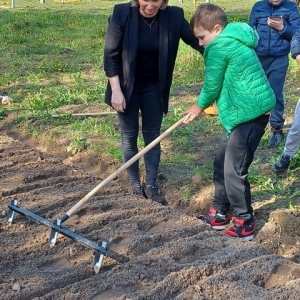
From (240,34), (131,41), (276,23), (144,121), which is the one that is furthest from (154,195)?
(276,23)

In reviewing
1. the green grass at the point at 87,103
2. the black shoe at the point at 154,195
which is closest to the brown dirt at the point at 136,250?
the black shoe at the point at 154,195

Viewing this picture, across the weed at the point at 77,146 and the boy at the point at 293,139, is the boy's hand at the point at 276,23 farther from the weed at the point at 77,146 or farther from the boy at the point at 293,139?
the weed at the point at 77,146

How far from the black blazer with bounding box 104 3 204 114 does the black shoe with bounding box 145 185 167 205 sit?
0.88m

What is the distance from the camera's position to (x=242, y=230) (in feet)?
12.3

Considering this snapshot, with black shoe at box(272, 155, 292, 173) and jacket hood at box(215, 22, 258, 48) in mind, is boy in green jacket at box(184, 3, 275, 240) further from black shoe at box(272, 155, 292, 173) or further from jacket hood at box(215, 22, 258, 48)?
black shoe at box(272, 155, 292, 173)

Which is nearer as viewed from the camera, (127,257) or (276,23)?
(127,257)

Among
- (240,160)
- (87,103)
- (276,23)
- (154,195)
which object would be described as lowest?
(87,103)

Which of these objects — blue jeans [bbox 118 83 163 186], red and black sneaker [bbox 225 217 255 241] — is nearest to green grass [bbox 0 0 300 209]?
blue jeans [bbox 118 83 163 186]

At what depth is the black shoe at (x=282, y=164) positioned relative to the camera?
4.72 meters

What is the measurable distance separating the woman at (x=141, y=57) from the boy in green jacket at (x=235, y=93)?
1.45ft

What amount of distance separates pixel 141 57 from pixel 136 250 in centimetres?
145

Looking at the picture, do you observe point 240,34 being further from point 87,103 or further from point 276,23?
point 87,103

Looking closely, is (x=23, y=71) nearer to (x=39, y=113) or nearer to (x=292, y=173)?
(x=39, y=113)

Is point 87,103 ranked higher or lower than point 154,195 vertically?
lower
